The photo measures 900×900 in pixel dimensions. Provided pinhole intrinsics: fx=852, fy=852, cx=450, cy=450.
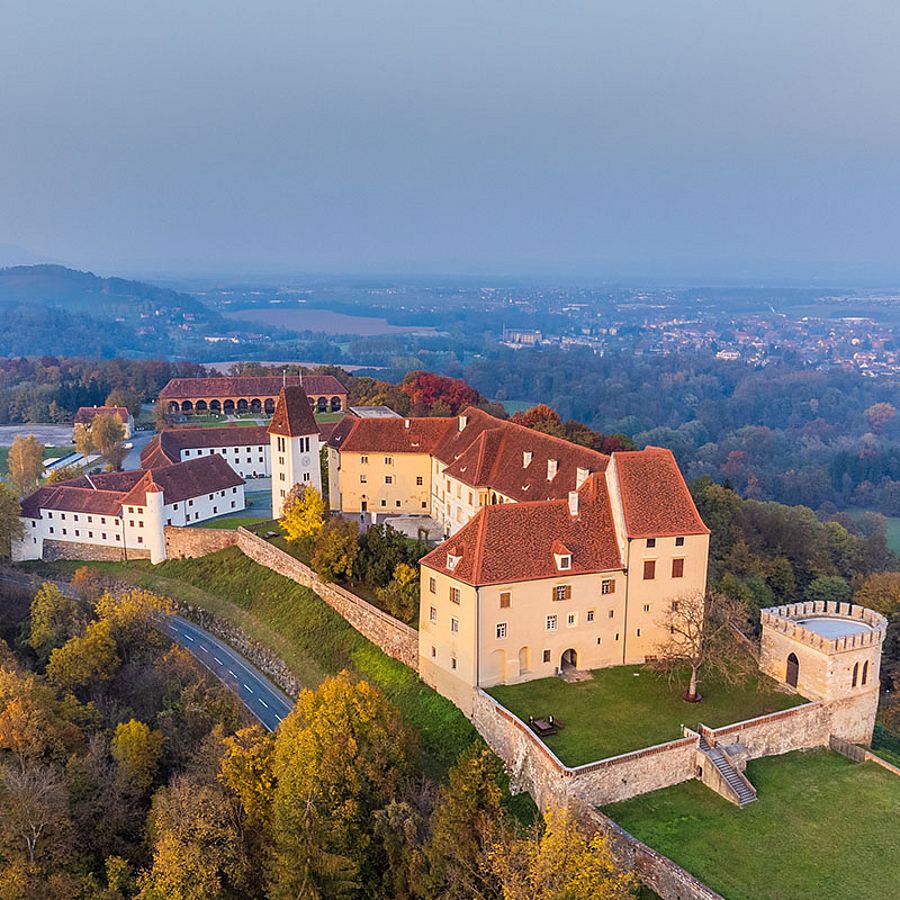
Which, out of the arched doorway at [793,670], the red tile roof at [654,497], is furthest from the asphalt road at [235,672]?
the arched doorway at [793,670]

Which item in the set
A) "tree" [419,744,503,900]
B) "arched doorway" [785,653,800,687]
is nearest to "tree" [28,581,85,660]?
"tree" [419,744,503,900]

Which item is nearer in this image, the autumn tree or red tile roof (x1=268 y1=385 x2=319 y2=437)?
the autumn tree

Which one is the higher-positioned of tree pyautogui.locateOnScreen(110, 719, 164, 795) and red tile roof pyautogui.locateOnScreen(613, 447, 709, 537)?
red tile roof pyautogui.locateOnScreen(613, 447, 709, 537)

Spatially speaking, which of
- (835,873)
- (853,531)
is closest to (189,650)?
(835,873)

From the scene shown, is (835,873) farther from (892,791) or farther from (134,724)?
(134,724)

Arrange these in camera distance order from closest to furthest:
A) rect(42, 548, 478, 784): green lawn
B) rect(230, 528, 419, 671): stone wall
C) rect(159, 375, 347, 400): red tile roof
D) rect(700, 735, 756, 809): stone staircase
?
rect(700, 735, 756, 809): stone staircase
rect(42, 548, 478, 784): green lawn
rect(230, 528, 419, 671): stone wall
rect(159, 375, 347, 400): red tile roof

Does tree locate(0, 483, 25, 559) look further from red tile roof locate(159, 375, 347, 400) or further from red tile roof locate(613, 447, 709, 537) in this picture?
red tile roof locate(613, 447, 709, 537)
